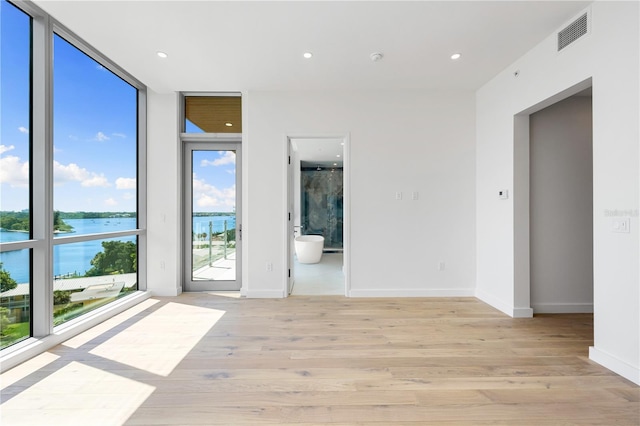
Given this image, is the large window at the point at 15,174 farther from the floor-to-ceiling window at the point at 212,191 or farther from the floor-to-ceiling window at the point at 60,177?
the floor-to-ceiling window at the point at 212,191

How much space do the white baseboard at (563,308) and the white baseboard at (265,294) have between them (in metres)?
3.07

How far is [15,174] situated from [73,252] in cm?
91

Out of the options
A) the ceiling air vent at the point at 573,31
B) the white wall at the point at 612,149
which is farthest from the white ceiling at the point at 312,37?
the white wall at the point at 612,149

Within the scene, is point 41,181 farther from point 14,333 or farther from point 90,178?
point 14,333

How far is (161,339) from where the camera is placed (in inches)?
99.0

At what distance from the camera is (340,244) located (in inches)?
310

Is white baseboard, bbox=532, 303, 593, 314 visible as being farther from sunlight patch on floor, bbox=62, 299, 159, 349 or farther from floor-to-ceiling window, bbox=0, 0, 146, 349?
floor-to-ceiling window, bbox=0, 0, 146, 349

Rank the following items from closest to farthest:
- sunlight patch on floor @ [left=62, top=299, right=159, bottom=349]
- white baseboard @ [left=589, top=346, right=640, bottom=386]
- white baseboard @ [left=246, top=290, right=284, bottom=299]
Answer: white baseboard @ [left=589, top=346, right=640, bottom=386], sunlight patch on floor @ [left=62, top=299, right=159, bottom=349], white baseboard @ [left=246, top=290, right=284, bottom=299]

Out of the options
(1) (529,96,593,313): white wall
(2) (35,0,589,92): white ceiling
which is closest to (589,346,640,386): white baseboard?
Result: (1) (529,96,593,313): white wall

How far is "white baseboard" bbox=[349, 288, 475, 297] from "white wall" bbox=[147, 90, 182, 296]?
A: 259cm

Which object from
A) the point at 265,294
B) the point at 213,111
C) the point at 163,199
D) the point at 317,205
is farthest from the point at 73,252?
the point at 317,205

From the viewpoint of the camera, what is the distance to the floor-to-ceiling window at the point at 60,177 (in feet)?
7.30

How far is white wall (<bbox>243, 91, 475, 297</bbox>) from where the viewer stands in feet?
12.4

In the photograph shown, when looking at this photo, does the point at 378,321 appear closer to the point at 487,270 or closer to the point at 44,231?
the point at 487,270
